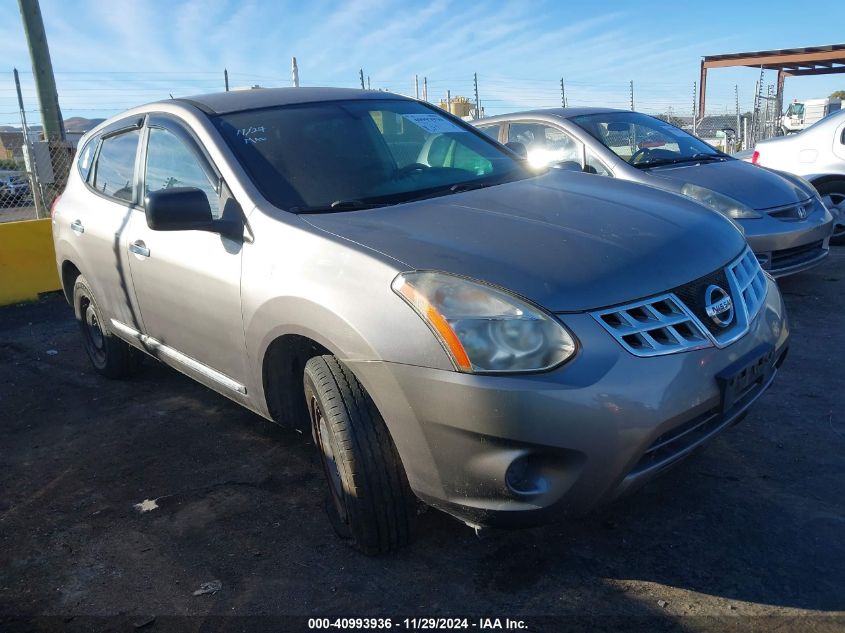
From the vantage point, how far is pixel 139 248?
3646 mm

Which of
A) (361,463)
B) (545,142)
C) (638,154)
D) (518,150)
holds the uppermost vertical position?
(518,150)

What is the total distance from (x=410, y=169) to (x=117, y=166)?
1.87 metres

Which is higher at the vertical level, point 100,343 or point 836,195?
point 836,195

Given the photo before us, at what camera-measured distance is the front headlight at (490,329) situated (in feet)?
7.06

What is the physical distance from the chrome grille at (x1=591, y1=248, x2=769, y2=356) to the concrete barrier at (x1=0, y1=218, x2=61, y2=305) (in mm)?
6797

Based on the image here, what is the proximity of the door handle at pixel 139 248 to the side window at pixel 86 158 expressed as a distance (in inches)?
45.7

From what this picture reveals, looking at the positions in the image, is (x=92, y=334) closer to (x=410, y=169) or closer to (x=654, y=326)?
(x=410, y=169)

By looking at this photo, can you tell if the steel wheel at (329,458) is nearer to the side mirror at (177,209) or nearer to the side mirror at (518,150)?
the side mirror at (177,209)

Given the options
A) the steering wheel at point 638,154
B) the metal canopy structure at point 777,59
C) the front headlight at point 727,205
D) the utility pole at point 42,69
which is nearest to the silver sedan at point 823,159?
the steering wheel at point 638,154

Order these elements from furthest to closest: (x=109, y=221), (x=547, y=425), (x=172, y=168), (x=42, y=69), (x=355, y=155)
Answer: (x=42, y=69), (x=109, y=221), (x=172, y=168), (x=355, y=155), (x=547, y=425)

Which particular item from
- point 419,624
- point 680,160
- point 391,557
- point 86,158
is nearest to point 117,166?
point 86,158

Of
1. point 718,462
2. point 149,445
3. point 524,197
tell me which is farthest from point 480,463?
point 149,445

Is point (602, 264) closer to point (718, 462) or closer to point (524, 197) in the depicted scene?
point (524, 197)

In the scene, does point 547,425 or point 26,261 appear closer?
point 547,425
